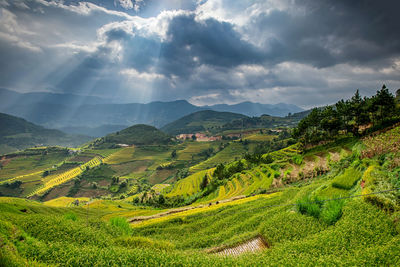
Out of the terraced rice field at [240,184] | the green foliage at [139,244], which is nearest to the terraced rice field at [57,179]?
the terraced rice field at [240,184]

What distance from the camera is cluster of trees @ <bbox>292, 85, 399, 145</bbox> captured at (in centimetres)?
4053

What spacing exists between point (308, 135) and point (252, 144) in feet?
446

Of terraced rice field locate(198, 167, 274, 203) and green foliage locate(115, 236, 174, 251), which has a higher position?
green foliage locate(115, 236, 174, 251)

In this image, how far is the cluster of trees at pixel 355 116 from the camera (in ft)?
133

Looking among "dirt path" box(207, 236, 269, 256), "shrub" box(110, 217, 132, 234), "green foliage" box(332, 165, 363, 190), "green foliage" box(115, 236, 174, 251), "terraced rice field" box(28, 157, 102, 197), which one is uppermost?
"green foliage" box(332, 165, 363, 190)

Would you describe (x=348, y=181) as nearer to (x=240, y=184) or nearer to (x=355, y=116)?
(x=240, y=184)

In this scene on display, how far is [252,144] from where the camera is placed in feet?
633

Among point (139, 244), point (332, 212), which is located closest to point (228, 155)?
point (332, 212)

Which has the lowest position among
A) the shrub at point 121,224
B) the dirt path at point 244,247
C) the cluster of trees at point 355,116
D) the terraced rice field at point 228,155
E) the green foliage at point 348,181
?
the terraced rice field at point 228,155

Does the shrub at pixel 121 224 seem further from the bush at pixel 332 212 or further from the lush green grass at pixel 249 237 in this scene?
the bush at pixel 332 212

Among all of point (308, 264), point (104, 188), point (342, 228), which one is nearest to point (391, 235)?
point (342, 228)

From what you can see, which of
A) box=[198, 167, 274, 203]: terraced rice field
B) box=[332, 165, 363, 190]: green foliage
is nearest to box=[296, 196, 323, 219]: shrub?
box=[332, 165, 363, 190]: green foliage

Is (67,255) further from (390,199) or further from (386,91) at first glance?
(386,91)

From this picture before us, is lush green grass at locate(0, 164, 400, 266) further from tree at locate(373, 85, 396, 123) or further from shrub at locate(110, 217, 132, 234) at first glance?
tree at locate(373, 85, 396, 123)
